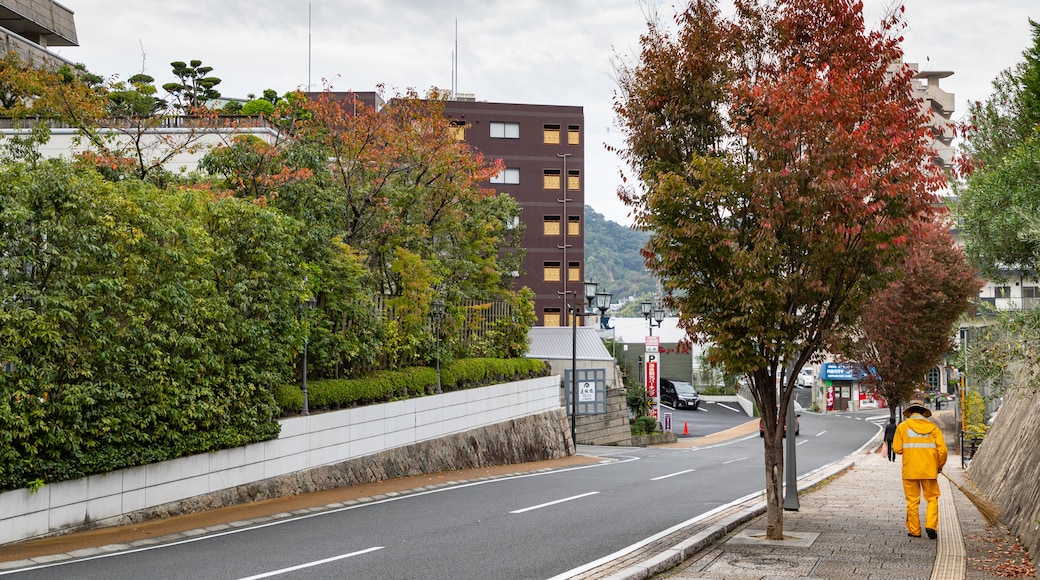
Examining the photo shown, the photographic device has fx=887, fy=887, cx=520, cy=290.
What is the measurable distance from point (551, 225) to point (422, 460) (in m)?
33.9

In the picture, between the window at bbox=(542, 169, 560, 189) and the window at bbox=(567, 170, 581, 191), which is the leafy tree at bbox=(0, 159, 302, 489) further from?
the window at bbox=(567, 170, 581, 191)

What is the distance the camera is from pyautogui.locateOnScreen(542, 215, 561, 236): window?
54.5 meters

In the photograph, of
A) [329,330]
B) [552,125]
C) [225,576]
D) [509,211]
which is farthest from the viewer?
[552,125]

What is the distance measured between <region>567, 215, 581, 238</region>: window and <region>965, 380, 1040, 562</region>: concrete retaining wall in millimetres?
33977

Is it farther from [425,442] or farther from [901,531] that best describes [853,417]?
[901,531]

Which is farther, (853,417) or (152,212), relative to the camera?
(853,417)

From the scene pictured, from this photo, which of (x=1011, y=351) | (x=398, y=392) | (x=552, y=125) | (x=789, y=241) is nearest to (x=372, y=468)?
(x=398, y=392)

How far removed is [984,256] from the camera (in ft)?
50.3

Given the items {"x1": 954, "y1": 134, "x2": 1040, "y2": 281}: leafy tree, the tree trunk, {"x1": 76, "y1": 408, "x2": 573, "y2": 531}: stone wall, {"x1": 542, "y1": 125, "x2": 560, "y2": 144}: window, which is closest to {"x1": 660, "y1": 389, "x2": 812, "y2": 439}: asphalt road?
{"x1": 76, "y1": 408, "x2": 573, "y2": 531}: stone wall

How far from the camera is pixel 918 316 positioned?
27562 millimetres

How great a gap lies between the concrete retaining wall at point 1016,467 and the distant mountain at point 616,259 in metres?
136

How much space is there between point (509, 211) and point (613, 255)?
139 metres

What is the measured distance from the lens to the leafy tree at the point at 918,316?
1064 inches

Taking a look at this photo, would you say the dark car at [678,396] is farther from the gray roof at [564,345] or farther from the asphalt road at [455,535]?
the asphalt road at [455,535]
